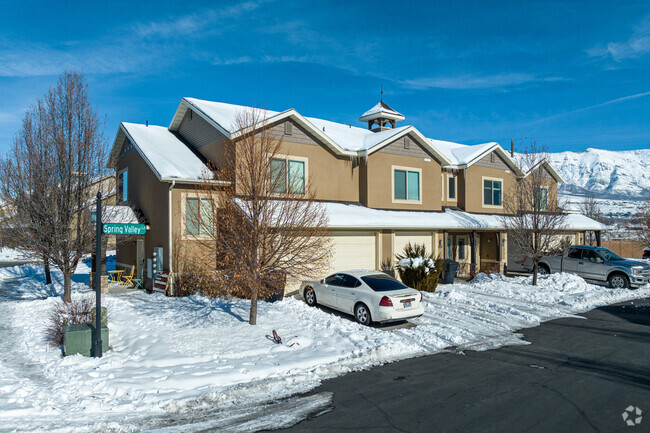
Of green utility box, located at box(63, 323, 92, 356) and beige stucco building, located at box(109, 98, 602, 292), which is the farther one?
beige stucco building, located at box(109, 98, 602, 292)

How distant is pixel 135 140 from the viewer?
1886cm

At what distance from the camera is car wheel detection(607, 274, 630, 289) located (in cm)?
→ 1945

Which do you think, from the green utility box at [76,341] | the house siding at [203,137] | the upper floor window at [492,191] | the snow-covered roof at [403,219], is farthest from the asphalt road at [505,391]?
the upper floor window at [492,191]

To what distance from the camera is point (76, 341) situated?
362 inches

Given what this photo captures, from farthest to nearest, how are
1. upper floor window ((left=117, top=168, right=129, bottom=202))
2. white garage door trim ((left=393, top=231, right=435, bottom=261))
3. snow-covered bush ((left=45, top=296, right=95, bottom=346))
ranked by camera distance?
upper floor window ((left=117, top=168, right=129, bottom=202)) < white garage door trim ((left=393, top=231, right=435, bottom=261)) < snow-covered bush ((left=45, top=296, right=95, bottom=346))

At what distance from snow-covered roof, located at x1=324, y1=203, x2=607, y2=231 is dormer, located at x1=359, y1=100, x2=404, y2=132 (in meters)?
7.50

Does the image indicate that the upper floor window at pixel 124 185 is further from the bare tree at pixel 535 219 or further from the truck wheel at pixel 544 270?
the truck wheel at pixel 544 270

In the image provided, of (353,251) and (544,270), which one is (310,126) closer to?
(353,251)

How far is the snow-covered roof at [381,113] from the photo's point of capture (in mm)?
27578

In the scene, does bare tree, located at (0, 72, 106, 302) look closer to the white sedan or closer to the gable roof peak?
the white sedan

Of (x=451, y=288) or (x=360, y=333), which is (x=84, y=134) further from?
(x=451, y=288)

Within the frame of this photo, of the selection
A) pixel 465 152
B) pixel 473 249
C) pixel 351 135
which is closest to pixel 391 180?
pixel 351 135

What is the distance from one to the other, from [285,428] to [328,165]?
14.9m

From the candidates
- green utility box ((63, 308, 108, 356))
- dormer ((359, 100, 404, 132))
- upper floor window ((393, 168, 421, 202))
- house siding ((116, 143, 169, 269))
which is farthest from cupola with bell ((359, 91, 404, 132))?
green utility box ((63, 308, 108, 356))
